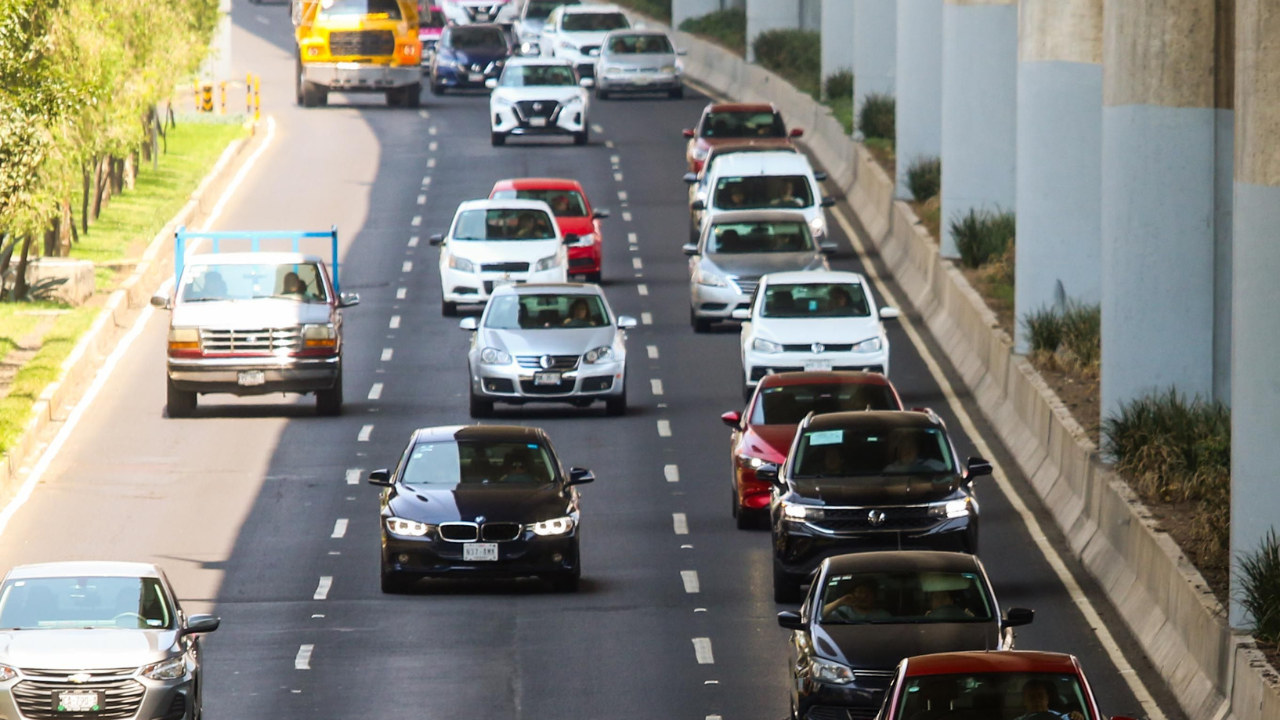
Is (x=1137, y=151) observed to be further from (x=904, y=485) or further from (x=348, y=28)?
(x=348, y=28)

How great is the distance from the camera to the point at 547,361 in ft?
109

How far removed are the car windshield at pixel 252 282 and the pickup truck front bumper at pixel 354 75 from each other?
32.9 m

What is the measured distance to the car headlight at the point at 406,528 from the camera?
915 inches

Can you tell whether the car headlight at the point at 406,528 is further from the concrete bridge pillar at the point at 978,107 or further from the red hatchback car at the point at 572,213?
the red hatchback car at the point at 572,213

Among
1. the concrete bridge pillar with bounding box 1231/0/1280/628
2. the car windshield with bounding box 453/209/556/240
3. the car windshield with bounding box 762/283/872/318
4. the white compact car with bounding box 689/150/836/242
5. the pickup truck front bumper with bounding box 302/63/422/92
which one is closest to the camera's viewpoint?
the concrete bridge pillar with bounding box 1231/0/1280/628

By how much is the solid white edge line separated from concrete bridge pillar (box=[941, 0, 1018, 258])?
207 centimetres

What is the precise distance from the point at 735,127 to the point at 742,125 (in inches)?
7.0

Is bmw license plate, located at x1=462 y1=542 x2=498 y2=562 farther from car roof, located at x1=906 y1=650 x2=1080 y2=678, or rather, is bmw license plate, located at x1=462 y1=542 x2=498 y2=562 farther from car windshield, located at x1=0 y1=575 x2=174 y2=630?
car roof, located at x1=906 y1=650 x2=1080 y2=678

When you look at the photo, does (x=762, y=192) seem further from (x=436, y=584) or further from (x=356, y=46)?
(x=356, y=46)

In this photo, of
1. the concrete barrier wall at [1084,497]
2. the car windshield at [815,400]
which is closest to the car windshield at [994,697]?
the concrete barrier wall at [1084,497]

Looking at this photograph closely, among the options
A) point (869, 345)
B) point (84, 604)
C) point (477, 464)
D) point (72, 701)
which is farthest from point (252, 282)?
point (72, 701)

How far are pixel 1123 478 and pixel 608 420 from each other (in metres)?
9.92

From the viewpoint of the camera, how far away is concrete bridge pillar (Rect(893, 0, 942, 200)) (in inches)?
1871

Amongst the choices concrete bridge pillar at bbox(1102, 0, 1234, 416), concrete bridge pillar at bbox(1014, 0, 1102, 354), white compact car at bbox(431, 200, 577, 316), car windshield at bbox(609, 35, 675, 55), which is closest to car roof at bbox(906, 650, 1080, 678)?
concrete bridge pillar at bbox(1102, 0, 1234, 416)
